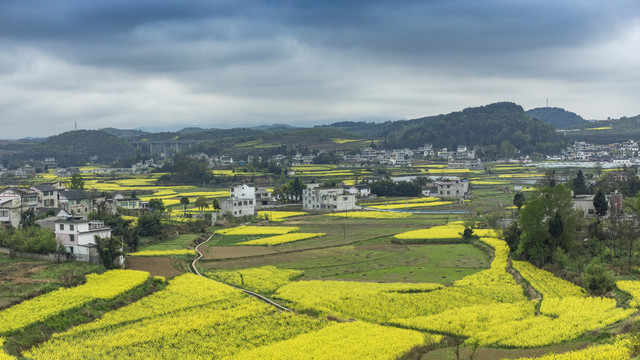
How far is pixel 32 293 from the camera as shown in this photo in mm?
26781

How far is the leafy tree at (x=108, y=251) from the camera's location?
33.3 meters

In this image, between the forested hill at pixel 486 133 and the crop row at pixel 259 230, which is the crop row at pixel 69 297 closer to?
the crop row at pixel 259 230

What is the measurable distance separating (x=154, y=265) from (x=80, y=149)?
540ft

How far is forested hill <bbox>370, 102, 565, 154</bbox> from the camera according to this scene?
16175cm

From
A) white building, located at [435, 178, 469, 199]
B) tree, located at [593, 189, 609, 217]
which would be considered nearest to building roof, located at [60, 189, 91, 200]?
tree, located at [593, 189, 609, 217]

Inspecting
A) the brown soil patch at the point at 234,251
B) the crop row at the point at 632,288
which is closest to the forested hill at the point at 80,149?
the brown soil patch at the point at 234,251

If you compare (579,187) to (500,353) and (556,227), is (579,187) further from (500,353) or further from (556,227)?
(500,353)

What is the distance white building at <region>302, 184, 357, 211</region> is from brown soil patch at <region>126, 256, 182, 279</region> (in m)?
32.6

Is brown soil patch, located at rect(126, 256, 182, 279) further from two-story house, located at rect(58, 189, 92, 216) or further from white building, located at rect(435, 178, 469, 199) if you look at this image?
white building, located at rect(435, 178, 469, 199)

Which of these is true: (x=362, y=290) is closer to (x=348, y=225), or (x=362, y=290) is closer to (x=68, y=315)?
(x=68, y=315)

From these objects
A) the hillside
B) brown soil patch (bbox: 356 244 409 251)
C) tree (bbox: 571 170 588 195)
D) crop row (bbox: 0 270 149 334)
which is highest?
the hillside

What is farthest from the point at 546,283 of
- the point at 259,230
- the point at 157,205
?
the point at 157,205

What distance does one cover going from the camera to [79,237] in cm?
3550

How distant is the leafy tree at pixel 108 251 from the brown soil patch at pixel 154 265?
1.26 metres
